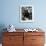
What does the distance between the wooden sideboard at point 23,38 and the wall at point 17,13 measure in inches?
22.9

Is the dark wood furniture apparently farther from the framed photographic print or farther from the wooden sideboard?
the framed photographic print

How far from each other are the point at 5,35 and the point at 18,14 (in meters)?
0.88

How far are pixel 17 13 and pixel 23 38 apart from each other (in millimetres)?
929

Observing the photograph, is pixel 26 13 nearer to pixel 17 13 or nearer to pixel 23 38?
pixel 17 13

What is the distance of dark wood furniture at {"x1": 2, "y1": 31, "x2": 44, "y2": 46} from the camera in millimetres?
3631

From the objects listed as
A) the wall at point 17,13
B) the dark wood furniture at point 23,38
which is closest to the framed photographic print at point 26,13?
the wall at point 17,13

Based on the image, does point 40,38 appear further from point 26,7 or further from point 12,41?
point 26,7

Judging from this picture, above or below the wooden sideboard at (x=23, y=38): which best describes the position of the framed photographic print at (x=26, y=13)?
above

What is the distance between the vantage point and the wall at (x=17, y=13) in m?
4.13

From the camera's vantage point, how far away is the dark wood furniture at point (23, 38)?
3.63m

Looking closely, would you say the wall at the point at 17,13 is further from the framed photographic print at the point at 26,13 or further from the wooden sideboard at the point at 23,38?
the wooden sideboard at the point at 23,38

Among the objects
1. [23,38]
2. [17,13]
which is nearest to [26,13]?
[17,13]

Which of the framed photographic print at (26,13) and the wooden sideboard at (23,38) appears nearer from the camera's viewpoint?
the wooden sideboard at (23,38)

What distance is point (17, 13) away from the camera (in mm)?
4148
